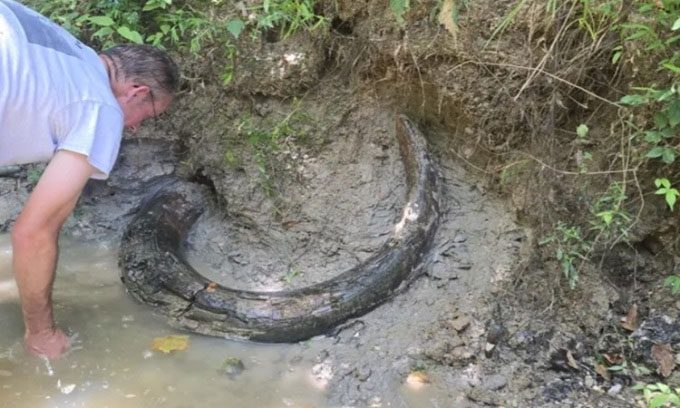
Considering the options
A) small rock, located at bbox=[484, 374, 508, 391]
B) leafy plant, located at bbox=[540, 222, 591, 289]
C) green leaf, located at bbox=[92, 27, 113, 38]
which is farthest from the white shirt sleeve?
leafy plant, located at bbox=[540, 222, 591, 289]

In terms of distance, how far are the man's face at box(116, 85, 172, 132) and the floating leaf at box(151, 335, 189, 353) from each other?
3.60 feet

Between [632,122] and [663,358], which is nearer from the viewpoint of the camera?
[663,358]

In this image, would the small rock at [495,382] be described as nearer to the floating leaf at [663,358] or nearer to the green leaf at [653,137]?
the floating leaf at [663,358]

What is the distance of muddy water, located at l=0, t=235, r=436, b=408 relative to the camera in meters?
2.82

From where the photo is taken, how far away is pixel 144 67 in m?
2.87

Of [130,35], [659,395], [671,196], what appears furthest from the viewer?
[130,35]

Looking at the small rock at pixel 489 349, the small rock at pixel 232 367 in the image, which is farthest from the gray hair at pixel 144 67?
the small rock at pixel 489 349

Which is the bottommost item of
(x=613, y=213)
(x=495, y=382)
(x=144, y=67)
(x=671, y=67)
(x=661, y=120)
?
(x=495, y=382)

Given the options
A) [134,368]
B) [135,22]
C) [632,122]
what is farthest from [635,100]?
[135,22]

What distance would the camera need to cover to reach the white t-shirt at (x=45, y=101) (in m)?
2.40

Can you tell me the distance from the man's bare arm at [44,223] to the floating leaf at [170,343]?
639 millimetres

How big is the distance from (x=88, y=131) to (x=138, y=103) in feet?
1.61

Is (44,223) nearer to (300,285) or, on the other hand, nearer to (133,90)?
(133,90)

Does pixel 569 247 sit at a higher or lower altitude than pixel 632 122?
lower
